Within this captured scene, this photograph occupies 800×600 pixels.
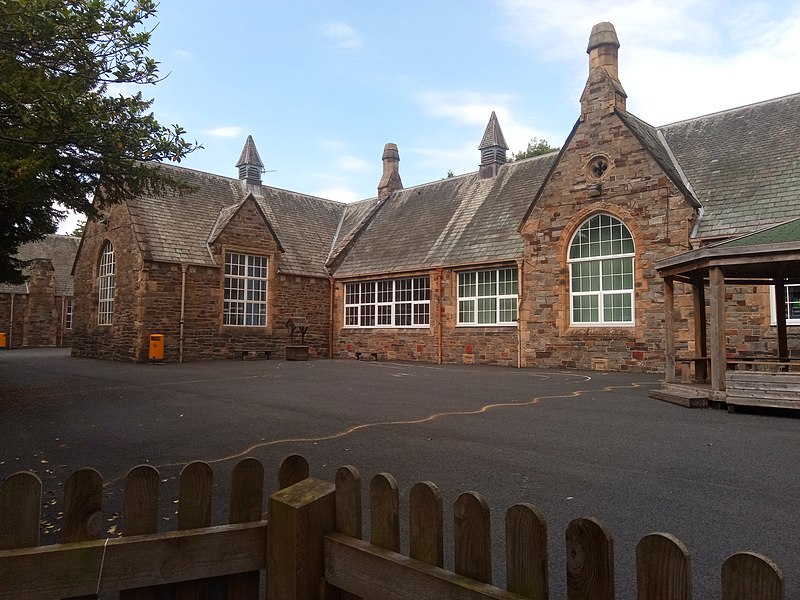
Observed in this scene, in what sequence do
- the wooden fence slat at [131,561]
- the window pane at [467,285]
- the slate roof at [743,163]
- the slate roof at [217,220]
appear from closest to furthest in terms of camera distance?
1. the wooden fence slat at [131,561]
2. the slate roof at [743,163]
3. the window pane at [467,285]
4. the slate roof at [217,220]

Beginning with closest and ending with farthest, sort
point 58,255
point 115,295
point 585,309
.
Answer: point 585,309
point 115,295
point 58,255

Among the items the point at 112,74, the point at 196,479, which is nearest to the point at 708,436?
the point at 196,479

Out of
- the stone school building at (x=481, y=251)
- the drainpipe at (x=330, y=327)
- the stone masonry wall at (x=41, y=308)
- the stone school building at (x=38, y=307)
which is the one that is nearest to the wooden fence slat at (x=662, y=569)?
the stone school building at (x=481, y=251)

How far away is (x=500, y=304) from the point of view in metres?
20.5

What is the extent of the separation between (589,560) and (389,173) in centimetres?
2981

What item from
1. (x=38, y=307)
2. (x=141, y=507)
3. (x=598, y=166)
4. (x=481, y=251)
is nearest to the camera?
(x=141, y=507)

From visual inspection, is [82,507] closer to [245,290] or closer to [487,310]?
[487,310]

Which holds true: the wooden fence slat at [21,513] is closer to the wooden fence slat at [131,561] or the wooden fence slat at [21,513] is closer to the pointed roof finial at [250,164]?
the wooden fence slat at [131,561]

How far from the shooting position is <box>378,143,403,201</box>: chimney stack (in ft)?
99.2

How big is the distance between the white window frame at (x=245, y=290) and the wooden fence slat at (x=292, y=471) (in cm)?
2208

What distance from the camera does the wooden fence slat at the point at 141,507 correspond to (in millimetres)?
1965

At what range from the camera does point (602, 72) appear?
18.4 m

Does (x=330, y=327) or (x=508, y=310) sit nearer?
(x=508, y=310)

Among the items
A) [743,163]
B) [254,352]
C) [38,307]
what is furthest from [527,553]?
[38,307]
